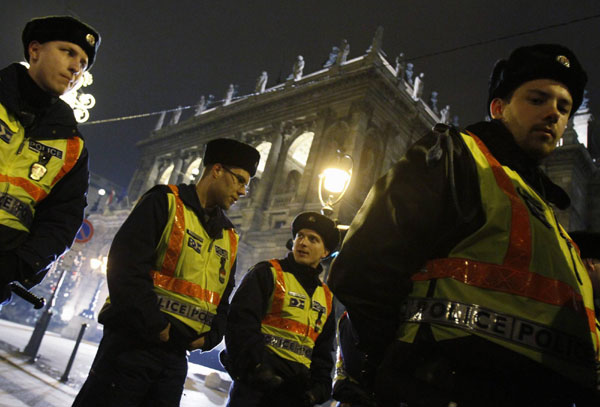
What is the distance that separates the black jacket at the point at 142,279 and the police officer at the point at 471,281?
4.31ft

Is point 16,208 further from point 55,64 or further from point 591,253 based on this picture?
point 591,253

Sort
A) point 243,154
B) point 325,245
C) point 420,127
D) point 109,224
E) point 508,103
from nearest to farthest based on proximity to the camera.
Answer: point 508,103 → point 243,154 → point 325,245 → point 420,127 → point 109,224

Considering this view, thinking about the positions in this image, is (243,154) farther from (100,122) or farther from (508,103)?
(100,122)

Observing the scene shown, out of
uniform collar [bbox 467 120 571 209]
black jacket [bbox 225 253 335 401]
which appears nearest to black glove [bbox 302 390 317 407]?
black jacket [bbox 225 253 335 401]

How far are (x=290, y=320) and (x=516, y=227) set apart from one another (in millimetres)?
2461

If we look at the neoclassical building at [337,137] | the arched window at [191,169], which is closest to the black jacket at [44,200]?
the neoclassical building at [337,137]

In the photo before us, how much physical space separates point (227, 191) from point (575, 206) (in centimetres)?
2767

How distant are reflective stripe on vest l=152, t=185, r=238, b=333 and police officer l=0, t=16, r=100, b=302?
61cm

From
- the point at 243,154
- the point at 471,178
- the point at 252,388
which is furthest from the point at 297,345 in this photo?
the point at 471,178

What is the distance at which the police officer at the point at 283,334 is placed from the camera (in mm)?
2885

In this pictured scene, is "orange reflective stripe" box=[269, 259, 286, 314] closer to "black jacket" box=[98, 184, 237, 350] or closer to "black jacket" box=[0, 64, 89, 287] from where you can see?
"black jacket" box=[98, 184, 237, 350]

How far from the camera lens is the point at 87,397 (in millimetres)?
2104

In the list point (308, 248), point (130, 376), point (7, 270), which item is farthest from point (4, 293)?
point (308, 248)

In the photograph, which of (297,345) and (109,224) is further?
(109,224)
